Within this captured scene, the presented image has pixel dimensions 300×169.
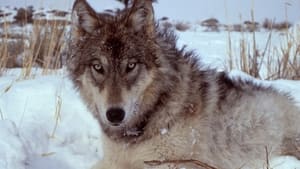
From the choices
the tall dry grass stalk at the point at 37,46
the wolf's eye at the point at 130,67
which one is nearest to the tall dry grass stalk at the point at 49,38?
the tall dry grass stalk at the point at 37,46

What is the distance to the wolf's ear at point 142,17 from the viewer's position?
9.23ft

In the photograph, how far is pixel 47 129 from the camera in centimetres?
349

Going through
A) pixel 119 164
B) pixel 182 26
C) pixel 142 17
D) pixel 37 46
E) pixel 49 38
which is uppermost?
pixel 142 17

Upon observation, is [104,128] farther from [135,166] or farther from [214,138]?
[214,138]

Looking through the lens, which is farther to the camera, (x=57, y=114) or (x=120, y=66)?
(x=57, y=114)

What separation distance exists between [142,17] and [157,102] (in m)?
0.55

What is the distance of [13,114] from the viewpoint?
11.6ft

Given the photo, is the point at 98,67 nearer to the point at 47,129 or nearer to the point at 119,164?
the point at 119,164

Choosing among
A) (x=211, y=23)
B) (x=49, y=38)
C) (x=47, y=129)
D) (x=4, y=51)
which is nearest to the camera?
(x=47, y=129)

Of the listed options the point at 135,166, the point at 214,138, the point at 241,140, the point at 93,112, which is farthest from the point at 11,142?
the point at 241,140

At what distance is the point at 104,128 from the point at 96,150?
584 millimetres

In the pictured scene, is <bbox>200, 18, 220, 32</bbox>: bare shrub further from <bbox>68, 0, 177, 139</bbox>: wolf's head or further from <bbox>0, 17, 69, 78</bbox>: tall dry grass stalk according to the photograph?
<bbox>68, 0, 177, 139</bbox>: wolf's head

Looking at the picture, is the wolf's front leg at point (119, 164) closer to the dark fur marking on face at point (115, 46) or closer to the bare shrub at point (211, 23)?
the dark fur marking on face at point (115, 46)

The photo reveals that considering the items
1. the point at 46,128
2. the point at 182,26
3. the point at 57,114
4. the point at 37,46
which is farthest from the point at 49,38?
the point at 182,26
